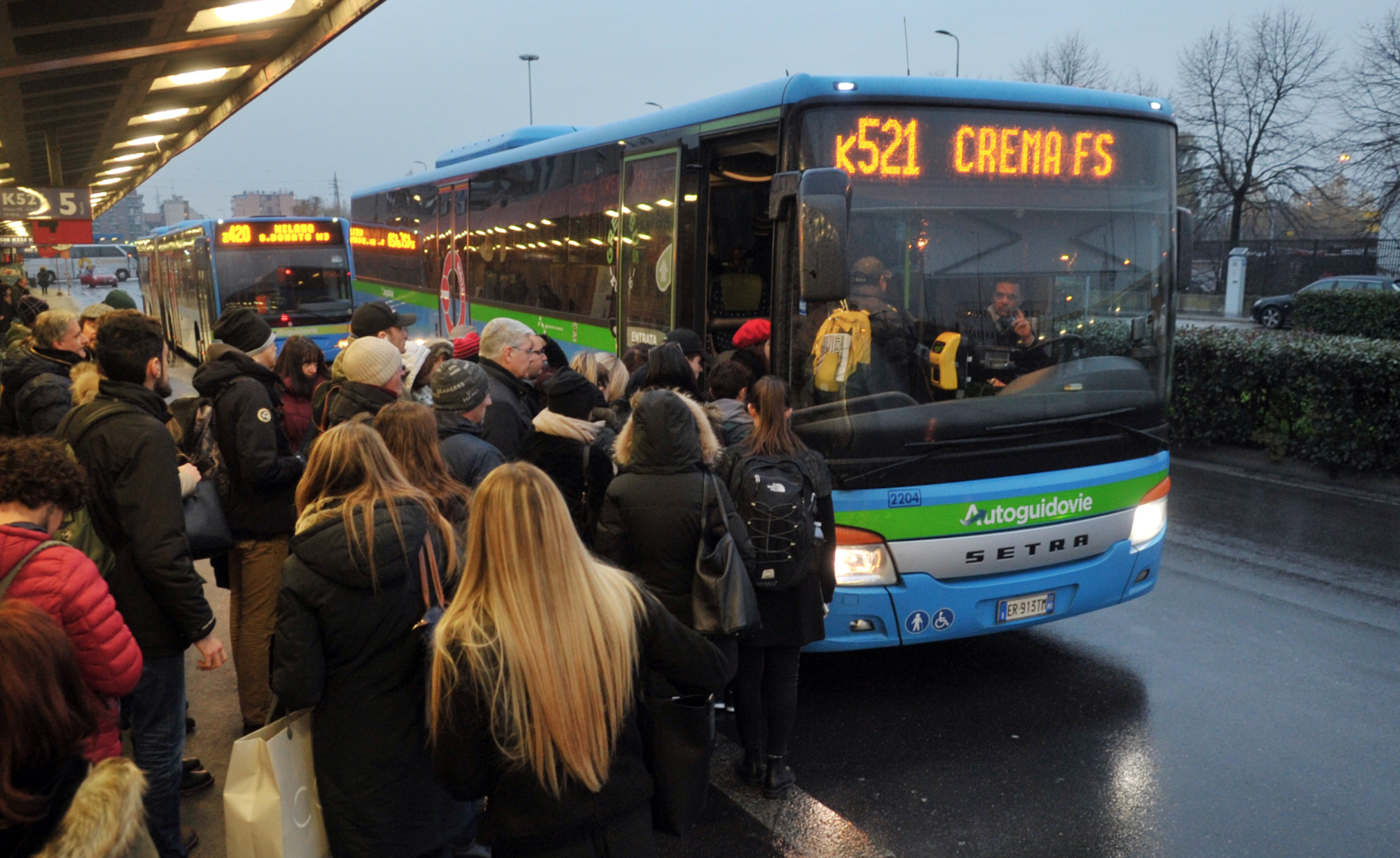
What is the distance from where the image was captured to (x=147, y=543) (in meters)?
3.64

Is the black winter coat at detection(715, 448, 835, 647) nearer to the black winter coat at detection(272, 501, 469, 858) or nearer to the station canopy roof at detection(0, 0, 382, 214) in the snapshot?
the black winter coat at detection(272, 501, 469, 858)

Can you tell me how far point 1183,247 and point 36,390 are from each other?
21.7ft

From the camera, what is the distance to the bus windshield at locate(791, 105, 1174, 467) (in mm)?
A: 5188

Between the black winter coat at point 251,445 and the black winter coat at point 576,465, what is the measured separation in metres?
1.06

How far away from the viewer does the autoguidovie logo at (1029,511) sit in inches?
207

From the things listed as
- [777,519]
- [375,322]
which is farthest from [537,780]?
[375,322]

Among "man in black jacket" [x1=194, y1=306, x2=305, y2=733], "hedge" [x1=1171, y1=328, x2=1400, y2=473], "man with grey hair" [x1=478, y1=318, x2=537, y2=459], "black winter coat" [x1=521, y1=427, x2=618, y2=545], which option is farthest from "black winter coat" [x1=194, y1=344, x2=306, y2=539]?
"hedge" [x1=1171, y1=328, x2=1400, y2=473]

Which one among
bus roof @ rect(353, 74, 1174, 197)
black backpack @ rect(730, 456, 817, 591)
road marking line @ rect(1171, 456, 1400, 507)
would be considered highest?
bus roof @ rect(353, 74, 1174, 197)

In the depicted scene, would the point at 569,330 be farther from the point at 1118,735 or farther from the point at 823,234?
the point at 1118,735


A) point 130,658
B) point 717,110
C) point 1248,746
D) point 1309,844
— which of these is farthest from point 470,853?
point 717,110

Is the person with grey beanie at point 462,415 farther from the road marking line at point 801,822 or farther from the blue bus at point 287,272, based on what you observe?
the blue bus at point 287,272

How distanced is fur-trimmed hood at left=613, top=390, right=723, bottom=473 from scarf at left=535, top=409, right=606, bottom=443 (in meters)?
0.85

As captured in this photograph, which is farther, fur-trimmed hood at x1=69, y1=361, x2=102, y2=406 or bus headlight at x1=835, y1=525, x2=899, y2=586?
bus headlight at x1=835, y1=525, x2=899, y2=586

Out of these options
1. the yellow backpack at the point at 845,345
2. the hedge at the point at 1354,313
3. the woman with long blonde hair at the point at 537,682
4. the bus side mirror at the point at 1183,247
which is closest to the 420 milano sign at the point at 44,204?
the yellow backpack at the point at 845,345
